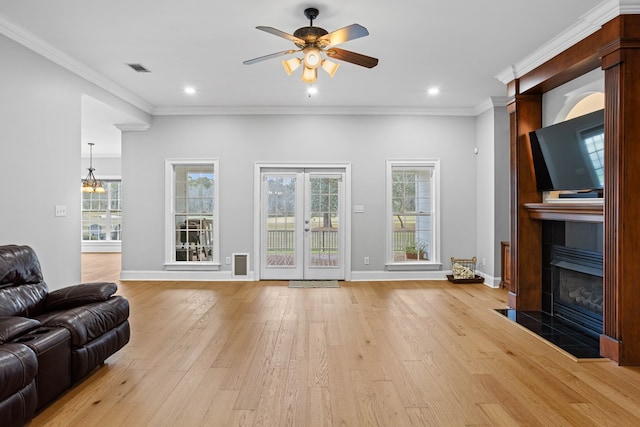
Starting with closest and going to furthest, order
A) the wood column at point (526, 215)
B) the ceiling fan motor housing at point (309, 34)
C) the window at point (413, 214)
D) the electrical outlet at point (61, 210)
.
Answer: the ceiling fan motor housing at point (309, 34), the electrical outlet at point (61, 210), the wood column at point (526, 215), the window at point (413, 214)

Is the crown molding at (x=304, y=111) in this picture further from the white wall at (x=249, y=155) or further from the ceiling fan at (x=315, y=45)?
the ceiling fan at (x=315, y=45)

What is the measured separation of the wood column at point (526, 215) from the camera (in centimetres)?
463

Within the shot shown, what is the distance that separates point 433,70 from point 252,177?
3.29m

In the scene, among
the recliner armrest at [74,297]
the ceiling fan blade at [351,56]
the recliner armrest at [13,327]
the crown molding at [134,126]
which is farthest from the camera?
the crown molding at [134,126]

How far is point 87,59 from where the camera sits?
4473 mm

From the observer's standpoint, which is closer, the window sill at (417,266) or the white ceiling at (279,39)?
the white ceiling at (279,39)

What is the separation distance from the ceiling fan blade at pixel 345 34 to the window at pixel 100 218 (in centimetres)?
1026

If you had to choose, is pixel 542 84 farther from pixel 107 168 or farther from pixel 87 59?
pixel 107 168

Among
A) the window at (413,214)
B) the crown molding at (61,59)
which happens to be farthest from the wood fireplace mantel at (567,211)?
the crown molding at (61,59)

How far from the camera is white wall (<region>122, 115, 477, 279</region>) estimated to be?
6.65 metres

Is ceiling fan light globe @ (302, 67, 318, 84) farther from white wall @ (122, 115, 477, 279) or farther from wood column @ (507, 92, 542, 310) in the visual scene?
white wall @ (122, 115, 477, 279)

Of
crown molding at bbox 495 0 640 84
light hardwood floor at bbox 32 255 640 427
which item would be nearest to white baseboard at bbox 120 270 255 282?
light hardwood floor at bbox 32 255 640 427

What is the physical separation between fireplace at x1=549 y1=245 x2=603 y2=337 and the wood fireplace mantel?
36 centimetres

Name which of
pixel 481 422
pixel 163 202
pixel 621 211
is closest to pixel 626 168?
pixel 621 211
